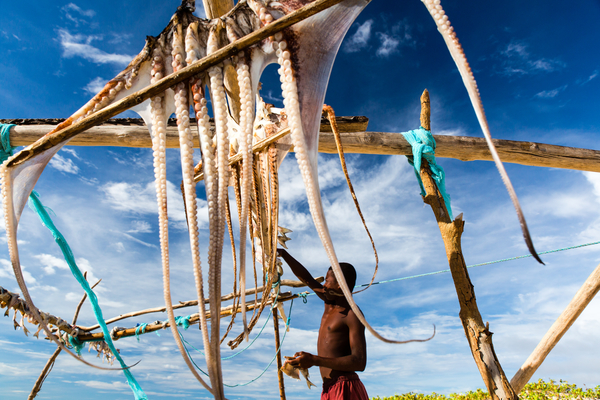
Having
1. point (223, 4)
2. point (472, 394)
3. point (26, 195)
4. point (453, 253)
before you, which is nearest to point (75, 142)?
point (223, 4)

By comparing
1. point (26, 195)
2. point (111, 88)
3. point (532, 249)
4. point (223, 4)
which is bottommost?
point (532, 249)

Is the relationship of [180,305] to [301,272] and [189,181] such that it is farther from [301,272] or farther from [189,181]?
[189,181]

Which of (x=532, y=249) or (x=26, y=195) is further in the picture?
(x=26, y=195)

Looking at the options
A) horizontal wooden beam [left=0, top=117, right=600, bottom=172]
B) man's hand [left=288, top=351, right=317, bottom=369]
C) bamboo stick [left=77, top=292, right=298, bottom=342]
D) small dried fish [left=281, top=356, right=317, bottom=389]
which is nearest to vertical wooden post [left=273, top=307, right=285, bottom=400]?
bamboo stick [left=77, top=292, right=298, bottom=342]

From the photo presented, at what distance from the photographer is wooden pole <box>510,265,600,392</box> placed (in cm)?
272

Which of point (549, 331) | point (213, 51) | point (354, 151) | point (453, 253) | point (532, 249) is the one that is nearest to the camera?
point (532, 249)

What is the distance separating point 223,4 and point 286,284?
101 inches

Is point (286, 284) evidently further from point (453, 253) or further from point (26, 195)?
point (26, 195)

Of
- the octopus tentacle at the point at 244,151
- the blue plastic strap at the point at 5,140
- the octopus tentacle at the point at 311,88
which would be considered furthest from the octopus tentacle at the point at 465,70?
the blue plastic strap at the point at 5,140

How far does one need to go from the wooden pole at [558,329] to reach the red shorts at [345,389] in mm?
1321

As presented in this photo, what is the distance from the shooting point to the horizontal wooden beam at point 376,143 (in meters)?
2.86

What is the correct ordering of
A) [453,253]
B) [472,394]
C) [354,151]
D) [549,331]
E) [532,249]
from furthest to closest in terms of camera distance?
[472,394] → [354,151] → [549,331] → [453,253] → [532,249]

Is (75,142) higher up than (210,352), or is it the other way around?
(75,142)

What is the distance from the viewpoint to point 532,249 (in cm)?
79
